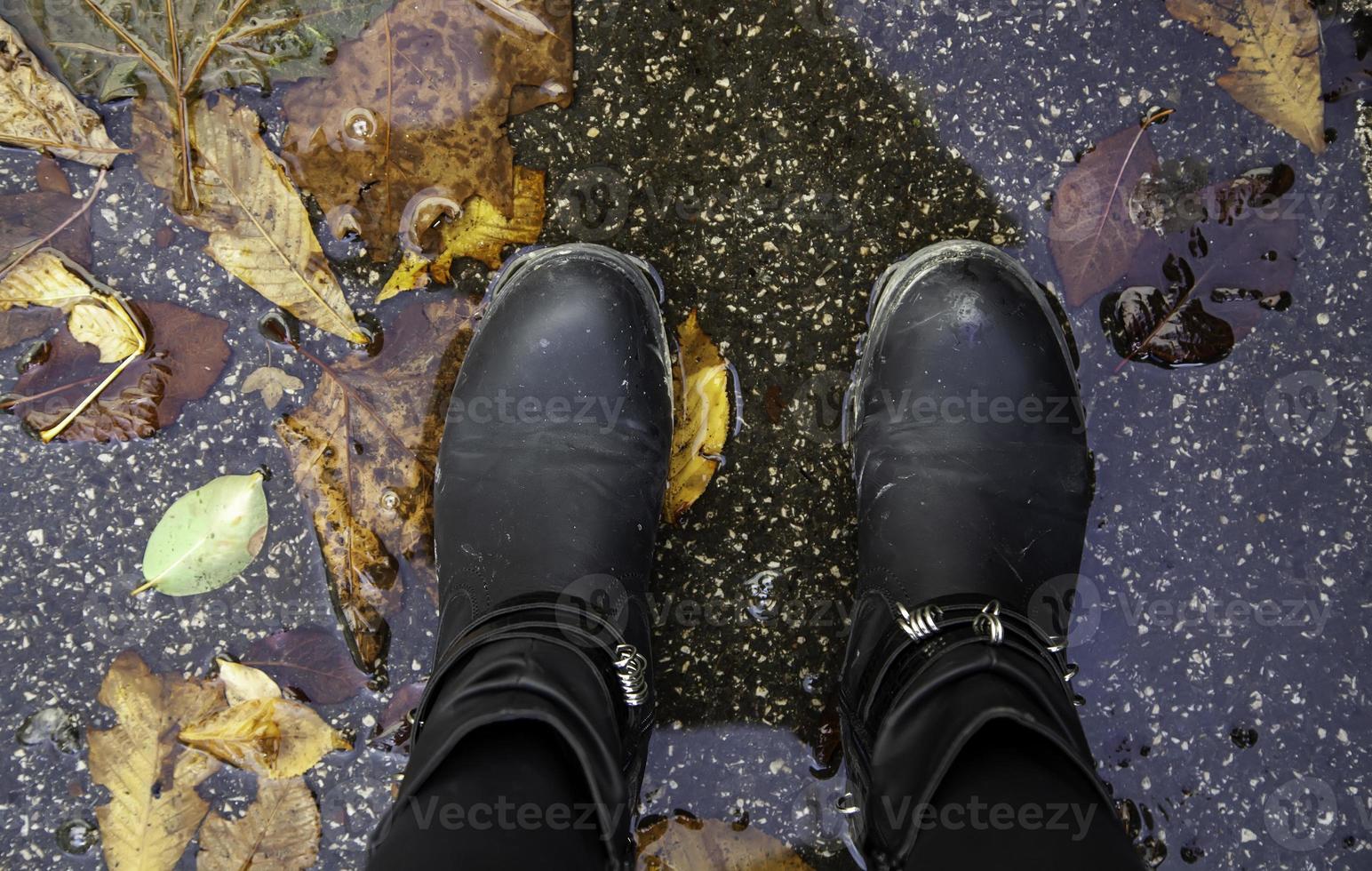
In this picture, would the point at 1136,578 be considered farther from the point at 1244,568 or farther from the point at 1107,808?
the point at 1107,808

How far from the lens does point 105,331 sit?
1.38 meters

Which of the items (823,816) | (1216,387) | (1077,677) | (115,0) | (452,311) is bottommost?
(823,816)

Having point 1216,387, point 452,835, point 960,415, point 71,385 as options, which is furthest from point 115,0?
point 1216,387

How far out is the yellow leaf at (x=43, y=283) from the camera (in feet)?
4.52

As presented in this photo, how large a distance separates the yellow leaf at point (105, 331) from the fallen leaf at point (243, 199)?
20 cm

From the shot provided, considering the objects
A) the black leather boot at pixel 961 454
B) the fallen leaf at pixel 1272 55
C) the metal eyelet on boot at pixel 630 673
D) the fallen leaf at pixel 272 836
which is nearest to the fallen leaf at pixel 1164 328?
the black leather boot at pixel 961 454

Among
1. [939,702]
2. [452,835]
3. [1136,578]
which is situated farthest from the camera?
[1136,578]

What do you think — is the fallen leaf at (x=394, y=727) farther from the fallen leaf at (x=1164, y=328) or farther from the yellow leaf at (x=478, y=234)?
the fallen leaf at (x=1164, y=328)

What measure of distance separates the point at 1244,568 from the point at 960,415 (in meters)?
0.59

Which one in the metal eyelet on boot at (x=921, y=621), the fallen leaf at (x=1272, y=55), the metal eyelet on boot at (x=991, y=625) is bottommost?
the metal eyelet on boot at (x=921, y=621)

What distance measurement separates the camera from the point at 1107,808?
3.11ft

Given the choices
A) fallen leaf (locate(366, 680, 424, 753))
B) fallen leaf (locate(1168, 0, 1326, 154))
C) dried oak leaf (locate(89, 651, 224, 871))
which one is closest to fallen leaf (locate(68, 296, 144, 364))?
dried oak leaf (locate(89, 651, 224, 871))

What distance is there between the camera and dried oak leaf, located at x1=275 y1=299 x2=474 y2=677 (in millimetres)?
1389

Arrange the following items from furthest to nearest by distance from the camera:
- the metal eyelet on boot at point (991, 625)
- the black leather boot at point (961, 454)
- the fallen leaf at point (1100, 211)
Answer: the fallen leaf at point (1100, 211), the black leather boot at point (961, 454), the metal eyelet on boot at point (991, 625)
